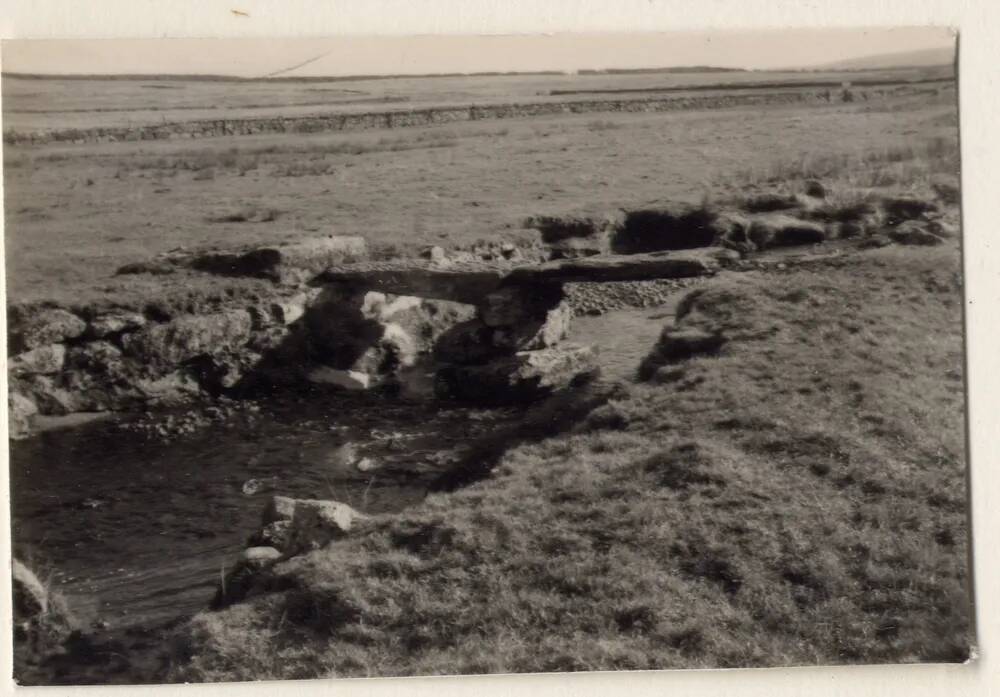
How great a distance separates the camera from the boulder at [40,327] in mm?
Result: 6914

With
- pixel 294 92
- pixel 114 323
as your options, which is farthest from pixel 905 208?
pixel 114 323

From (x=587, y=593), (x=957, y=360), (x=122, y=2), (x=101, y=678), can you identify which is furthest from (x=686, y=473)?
(x=122, y=2)

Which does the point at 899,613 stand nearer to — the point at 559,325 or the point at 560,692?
the point at 560,692

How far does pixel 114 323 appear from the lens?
24.2ft

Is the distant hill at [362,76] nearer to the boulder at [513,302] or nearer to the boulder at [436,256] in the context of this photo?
the boulder at [436,256]

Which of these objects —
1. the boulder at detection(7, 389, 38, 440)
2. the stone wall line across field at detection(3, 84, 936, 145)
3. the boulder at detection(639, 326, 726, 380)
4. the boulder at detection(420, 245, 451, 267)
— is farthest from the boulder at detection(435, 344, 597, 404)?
the boulder at detection(7, 389, 38, 440)

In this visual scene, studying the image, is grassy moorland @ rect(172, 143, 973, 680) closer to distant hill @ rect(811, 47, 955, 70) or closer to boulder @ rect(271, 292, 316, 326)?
distant hill @ rect(811, 47, 955, 70)

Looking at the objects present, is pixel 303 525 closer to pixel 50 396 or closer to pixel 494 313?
pixel 50 396

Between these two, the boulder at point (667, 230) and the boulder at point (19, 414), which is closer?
the boulder at point (19, 414)

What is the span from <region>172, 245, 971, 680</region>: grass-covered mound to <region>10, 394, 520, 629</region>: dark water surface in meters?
0.41

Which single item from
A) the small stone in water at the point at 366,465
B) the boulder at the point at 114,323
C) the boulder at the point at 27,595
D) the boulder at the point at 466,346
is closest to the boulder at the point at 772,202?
the boulder at the point at 466,346

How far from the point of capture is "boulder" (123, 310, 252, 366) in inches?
294

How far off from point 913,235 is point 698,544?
2981mm

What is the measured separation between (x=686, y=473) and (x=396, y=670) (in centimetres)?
249
